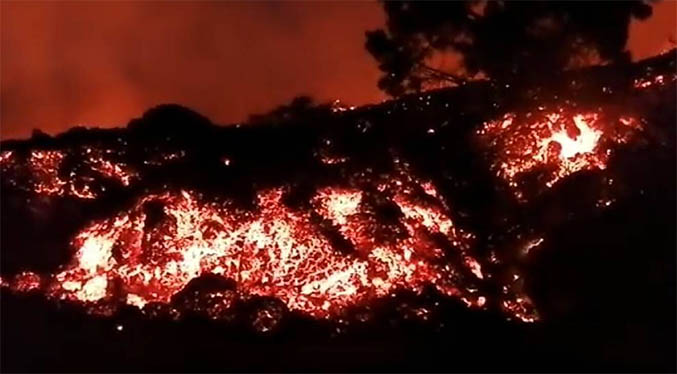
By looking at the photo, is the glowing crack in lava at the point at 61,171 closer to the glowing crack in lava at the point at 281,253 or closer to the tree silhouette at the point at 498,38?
the glowing crack in lava at the point at 281,253

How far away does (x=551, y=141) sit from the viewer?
1018 cm

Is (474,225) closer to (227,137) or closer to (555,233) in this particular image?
(555,233)

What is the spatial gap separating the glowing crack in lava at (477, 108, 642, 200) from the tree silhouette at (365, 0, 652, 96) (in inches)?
14.4

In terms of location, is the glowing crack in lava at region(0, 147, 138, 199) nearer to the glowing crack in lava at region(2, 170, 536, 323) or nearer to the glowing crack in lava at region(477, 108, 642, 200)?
the glowing crack in lava at region(2, 170, 536, 323)

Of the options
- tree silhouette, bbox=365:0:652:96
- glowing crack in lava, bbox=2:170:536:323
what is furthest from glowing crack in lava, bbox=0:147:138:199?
tree silhouette, bbox=365:0:652:96

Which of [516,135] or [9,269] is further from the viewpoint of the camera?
[516,135]

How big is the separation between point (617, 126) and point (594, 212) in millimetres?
939

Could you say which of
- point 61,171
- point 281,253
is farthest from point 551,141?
point 61,171

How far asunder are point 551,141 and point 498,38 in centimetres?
93

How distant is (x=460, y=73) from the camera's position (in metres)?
10.8

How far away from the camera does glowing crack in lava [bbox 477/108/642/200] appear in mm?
10062

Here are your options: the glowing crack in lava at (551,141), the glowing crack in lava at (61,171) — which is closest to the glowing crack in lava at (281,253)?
the glowing crack in lava at (61,171)

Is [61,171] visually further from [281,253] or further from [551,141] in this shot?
Result: [551,141]

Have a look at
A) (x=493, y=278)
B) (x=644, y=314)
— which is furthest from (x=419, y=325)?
→ (x=644, y=314)
